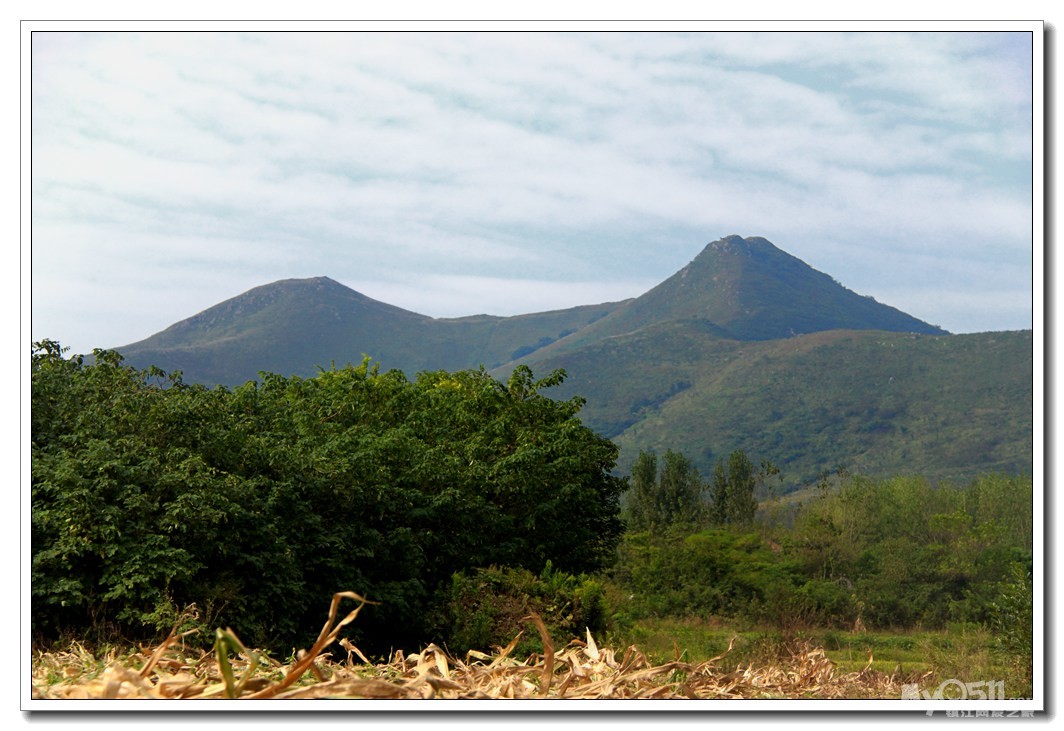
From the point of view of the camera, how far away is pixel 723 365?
75.6m

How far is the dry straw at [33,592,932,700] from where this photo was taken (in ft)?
10.8

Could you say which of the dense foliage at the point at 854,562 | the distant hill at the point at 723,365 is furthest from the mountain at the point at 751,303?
the dense foliage at the point at 854,562

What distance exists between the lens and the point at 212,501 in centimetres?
1012

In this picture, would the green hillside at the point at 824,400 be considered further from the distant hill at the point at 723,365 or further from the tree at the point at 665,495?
the tree at the point at 665,495

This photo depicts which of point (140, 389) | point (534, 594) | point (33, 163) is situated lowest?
point (534, 594)

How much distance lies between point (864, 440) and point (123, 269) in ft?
186

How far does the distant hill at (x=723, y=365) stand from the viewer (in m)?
59.8

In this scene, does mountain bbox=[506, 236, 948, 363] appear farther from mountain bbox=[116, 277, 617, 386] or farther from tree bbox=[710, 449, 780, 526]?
tree bbox=[710, 449, 780, 526]

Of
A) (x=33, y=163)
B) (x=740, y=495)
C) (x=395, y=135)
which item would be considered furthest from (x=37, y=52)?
(x=740, y=495)

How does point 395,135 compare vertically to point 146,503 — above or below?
above

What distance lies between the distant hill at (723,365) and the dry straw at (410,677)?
50292 millimetres

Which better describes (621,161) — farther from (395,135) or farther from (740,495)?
(740,495)
